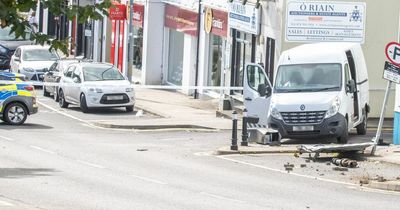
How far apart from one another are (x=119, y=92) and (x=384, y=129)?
9721 millimetres

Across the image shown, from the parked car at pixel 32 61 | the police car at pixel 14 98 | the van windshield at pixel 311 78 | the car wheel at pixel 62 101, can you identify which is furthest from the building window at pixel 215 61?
the van windshield at pixel 311 78

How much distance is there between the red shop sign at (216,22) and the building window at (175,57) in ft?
13.7

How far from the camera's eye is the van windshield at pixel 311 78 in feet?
85.0

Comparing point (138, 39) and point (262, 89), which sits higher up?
point (138, 39)

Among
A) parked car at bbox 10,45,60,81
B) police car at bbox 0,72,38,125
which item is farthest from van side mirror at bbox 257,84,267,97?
parked car at bbox 10,45,60,81

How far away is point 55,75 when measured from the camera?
39.5m

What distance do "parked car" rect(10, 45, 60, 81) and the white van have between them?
1861 centimetres

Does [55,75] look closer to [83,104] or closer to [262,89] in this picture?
[83,104]

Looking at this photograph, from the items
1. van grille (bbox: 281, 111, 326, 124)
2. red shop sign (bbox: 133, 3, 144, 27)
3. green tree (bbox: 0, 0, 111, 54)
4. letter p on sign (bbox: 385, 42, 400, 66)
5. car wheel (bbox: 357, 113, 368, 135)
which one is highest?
red shop sign (bbox: 133, 3, 144, 27)

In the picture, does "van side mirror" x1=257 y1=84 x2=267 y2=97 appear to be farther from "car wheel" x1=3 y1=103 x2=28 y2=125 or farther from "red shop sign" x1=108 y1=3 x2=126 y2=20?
"red shop sign" x1=108 y1=3 x2=126 y2=20

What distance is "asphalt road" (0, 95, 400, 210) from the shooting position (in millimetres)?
16062

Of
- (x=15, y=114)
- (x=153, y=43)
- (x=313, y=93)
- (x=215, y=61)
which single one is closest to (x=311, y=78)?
(x=313, y=93)

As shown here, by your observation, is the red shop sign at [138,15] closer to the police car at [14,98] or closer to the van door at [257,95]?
the police car at [14,98]

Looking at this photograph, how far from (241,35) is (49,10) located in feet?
88.3
